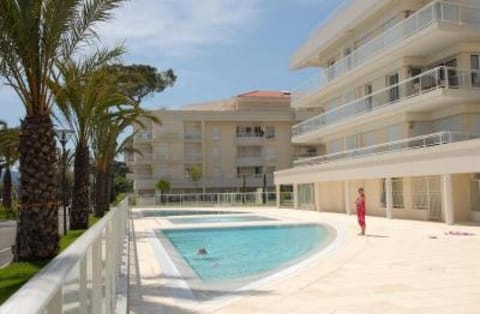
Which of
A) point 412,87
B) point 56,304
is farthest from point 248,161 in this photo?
point 56,304

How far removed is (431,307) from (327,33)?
34808 mm

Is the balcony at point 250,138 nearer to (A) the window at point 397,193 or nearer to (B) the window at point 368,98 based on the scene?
(B) the window at point 368,98

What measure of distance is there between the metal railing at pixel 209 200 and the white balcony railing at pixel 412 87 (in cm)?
1503

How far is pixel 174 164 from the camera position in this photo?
68688 millimetres

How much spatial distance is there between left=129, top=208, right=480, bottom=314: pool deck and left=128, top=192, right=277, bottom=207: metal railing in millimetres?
37685

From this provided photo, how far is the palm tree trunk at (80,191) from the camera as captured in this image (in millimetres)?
20422

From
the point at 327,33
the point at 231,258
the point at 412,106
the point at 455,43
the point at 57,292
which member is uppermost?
the point at 327,33

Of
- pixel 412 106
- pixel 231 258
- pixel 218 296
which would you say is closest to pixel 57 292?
pixel 218 296

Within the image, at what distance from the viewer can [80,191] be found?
66.9 feet

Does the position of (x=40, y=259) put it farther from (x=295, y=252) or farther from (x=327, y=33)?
(x=327, y=33)

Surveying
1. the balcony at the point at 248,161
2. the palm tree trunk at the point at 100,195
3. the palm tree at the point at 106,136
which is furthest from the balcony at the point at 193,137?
the palm tree trunk at the point at 100,195

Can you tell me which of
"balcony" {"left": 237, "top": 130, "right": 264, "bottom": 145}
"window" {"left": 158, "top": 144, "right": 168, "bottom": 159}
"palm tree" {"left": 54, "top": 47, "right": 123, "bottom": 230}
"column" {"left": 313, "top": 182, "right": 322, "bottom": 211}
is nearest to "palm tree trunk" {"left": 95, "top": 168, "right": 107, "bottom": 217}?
"palm tree" {"left": 54, "top": 47, "right": 123, "bottom": 230}

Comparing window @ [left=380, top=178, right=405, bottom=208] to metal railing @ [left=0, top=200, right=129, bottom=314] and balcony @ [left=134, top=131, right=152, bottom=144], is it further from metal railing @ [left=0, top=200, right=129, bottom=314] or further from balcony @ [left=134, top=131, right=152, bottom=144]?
balcony @ [left=134, top=131, right=152, bottom=144]

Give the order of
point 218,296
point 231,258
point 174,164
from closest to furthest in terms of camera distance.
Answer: point 218,296
point 231,258
point 174,164
